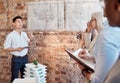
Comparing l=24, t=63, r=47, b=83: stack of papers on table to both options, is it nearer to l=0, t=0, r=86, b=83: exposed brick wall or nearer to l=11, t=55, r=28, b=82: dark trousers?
l=11, t=55, r=28, b=82: dark trousers

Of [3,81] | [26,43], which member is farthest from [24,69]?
[3,81]

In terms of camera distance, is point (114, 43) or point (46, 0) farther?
point (46, 0)

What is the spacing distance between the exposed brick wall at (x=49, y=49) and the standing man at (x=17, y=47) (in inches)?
14.8

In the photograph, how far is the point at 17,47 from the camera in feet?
12.8

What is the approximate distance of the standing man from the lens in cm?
389

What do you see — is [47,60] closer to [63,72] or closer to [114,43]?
[63,72]

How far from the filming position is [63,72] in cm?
422

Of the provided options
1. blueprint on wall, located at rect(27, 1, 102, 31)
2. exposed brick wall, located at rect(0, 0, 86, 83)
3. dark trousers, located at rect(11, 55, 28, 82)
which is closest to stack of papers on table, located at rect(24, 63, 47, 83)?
dark trousers, located at rect(11, 55, 28, 82)

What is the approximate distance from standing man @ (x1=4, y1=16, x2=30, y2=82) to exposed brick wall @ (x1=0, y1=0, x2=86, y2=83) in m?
0.38

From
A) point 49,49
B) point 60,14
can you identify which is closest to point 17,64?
point 49,49

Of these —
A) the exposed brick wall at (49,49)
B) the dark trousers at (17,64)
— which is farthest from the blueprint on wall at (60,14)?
the dark trousers at (17,64)

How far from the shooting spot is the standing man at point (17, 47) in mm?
3889

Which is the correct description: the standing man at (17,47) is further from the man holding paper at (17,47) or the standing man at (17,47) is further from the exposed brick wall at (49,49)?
the exposed brick wall at (49,49)

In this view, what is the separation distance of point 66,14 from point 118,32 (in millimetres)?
3141
